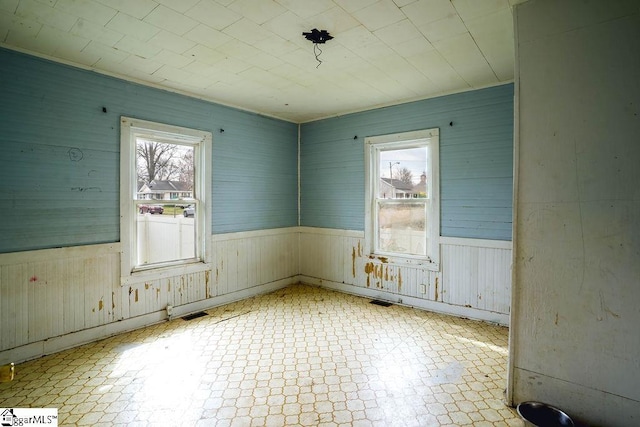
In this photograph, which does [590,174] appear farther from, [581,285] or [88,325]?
[88,325]

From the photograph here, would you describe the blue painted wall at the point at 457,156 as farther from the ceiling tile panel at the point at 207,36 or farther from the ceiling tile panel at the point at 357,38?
the ceiling tile panel at the point at 207,36

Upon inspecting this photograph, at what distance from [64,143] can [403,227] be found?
4.03 m

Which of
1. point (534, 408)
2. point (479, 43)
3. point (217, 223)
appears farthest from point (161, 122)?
point (534, 408)

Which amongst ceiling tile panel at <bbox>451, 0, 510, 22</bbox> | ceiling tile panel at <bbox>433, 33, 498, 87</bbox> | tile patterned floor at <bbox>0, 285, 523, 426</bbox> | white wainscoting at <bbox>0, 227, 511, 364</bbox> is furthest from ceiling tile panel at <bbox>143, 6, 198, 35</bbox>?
tile patterned floor at <bbox>0, 285, 523, 426</bbox>

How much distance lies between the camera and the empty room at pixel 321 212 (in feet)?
6.70

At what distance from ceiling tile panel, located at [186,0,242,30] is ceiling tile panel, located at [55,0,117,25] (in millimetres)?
581

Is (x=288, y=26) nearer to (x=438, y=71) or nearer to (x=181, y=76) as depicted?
(x=181, y=76)

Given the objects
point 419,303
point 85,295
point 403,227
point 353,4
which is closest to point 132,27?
point 353,4

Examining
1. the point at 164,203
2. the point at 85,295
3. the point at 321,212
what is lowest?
the point at 85,295

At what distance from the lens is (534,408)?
6.88 feet

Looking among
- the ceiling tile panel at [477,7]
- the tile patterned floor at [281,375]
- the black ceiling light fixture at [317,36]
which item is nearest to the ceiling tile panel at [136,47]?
the black ceiling light fixture at [317,36]

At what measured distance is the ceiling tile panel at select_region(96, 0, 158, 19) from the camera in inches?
87.1

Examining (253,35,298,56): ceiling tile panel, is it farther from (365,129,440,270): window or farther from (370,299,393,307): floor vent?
(370,299,393,307): floor vent

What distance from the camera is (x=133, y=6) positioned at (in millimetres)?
2262
